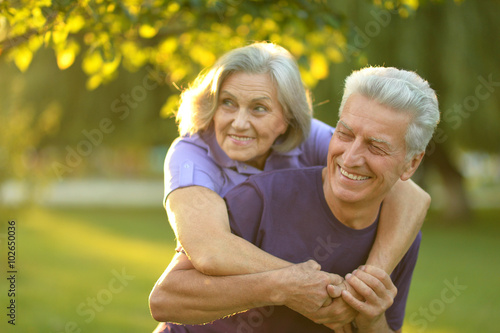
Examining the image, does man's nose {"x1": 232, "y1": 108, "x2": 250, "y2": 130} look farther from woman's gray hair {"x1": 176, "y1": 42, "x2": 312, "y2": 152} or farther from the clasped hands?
the clasped hands

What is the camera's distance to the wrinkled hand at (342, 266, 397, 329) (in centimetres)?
236

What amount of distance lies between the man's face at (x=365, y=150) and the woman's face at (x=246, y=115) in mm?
551

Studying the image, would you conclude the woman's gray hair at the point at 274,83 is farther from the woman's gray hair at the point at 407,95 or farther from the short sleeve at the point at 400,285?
the short sleeve at the point at 400,285

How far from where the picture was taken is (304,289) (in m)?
2.30

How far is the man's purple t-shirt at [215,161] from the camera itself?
2744 mm

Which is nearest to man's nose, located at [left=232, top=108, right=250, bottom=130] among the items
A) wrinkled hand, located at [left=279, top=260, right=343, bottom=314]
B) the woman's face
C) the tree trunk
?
the woman's face

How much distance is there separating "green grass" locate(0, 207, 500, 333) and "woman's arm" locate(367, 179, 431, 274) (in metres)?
4.38

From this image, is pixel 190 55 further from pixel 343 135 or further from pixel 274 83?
pixel 343 135

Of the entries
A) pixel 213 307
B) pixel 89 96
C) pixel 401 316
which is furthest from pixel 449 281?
pixel 89 96

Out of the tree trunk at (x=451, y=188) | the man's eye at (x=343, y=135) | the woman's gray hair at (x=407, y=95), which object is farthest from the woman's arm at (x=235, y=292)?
the tree trunk at (x=451, y=188)

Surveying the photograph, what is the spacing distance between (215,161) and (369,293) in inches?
41.7

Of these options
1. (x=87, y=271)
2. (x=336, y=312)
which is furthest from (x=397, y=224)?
(x=87, y=271)

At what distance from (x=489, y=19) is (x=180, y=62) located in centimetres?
1008

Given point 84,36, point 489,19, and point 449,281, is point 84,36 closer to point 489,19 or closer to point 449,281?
point 449,281
